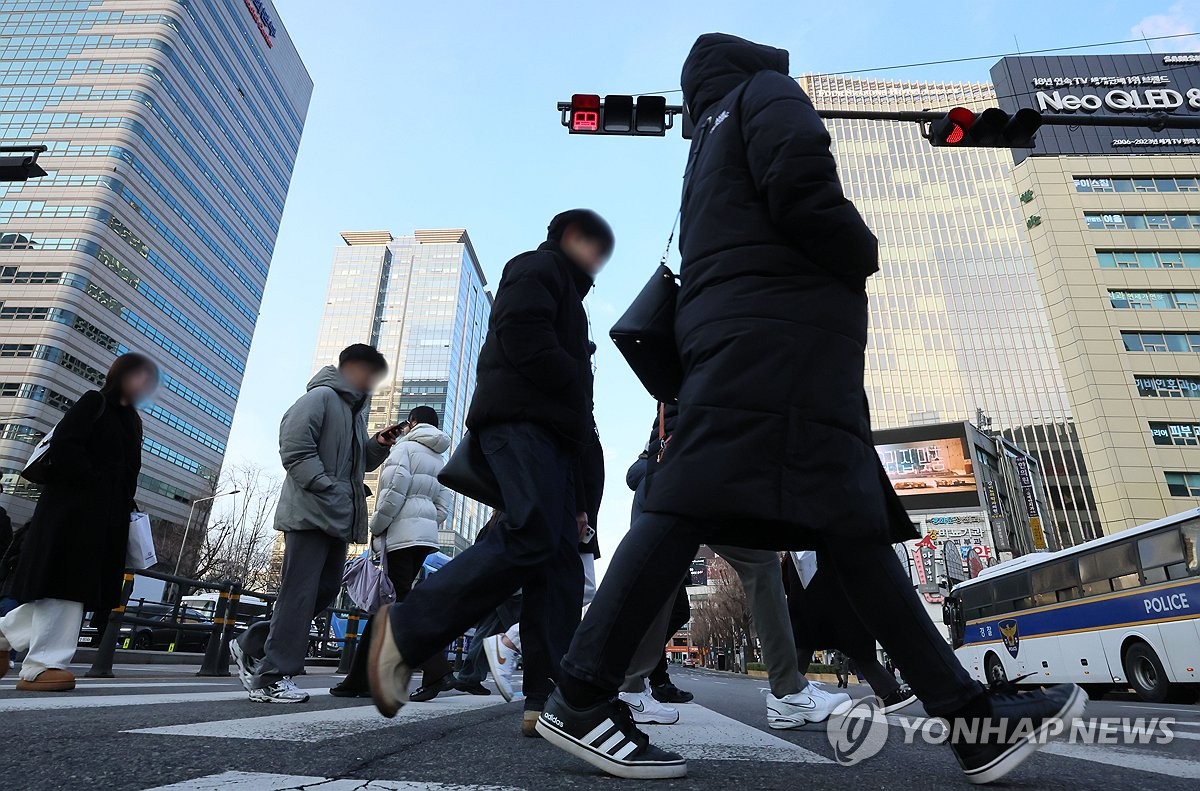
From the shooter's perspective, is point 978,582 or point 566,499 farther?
point 978,582

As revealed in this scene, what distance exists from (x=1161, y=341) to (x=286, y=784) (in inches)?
1977

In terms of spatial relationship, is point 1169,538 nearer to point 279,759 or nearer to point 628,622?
point 628,622

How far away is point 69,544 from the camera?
3301 millimetres

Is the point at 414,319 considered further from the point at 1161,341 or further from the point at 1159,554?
the point at 1159,554

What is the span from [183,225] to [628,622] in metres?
80.4

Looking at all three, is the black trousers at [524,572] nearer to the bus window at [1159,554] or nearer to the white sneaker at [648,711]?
the white sneaker at [648,711]

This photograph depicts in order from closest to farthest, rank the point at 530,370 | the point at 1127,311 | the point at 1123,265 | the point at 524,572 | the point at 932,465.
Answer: the point at 524,572, the point at 530,370, the point at 1127,311, the point at 1123,265, the point at 932,465

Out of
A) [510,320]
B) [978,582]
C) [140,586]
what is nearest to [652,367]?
[510,320]

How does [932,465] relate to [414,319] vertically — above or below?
below

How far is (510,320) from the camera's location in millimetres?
2361

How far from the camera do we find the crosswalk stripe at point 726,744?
1808 millimetres

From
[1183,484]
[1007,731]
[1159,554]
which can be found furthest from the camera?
[1183,484]

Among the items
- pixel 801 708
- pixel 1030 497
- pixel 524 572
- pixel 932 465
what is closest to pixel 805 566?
pixel 801 708

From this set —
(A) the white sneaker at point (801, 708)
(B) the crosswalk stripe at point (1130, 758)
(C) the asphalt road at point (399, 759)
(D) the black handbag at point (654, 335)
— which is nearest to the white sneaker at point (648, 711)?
(A) the white sneaker at point (801, 708)
